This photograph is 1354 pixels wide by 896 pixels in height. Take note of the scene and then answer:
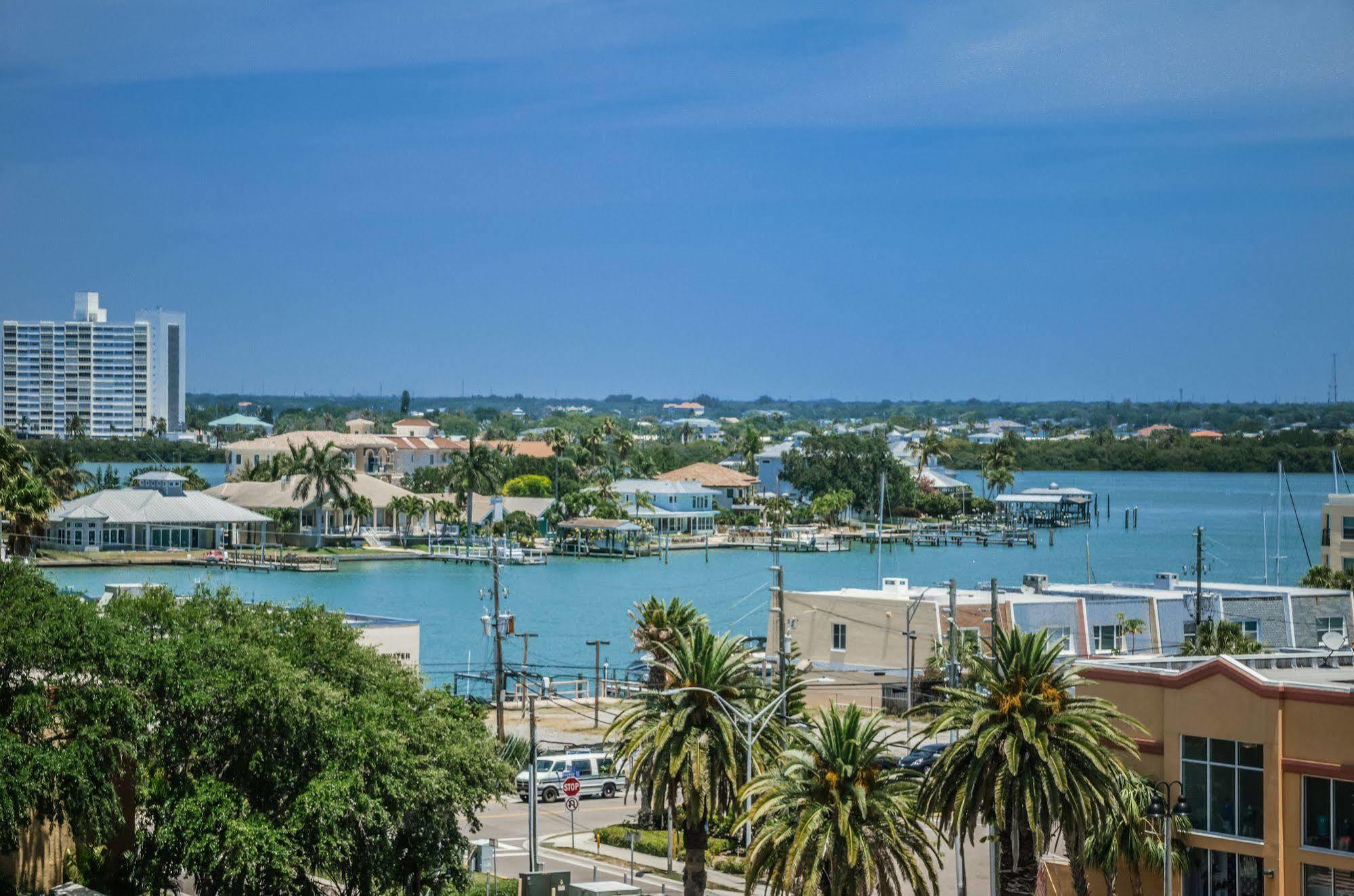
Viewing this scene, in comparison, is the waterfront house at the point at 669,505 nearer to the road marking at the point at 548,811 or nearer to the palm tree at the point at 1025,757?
the road marking at the point at 548,811

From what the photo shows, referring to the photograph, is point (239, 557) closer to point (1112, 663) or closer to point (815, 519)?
point (815, 519)

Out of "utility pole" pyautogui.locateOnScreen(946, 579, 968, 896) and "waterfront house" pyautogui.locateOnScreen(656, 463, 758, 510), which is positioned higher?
"waterfront house" pyautogui.locateOnScreen(656, 463, 758, 510)

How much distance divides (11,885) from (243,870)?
17.7ft

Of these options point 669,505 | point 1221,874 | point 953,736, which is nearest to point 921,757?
point 953,736

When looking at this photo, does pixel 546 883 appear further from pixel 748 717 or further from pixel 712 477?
pixel 712 477

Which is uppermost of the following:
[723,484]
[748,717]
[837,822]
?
[723,484]

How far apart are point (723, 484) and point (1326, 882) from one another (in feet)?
534

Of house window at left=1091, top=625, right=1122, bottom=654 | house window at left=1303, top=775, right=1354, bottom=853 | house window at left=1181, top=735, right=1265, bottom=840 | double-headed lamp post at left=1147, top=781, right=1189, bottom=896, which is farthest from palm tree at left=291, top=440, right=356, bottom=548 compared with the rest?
house window at left=1303, top=775, right=1354, bottom=853

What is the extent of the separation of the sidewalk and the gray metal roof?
345 feet

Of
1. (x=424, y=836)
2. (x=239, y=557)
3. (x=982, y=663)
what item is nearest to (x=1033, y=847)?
(x=982, y=663)

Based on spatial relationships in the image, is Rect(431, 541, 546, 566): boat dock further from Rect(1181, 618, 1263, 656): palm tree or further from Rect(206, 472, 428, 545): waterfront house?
Rect(1181, 618, 1263, 656): palm tree

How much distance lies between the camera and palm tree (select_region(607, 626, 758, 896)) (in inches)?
1361

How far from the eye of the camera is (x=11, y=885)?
31.3 metres

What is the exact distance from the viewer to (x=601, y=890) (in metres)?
33.6
